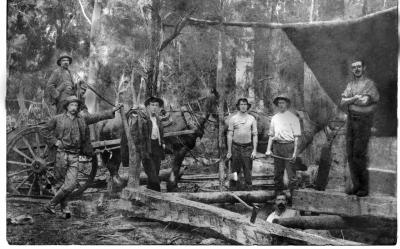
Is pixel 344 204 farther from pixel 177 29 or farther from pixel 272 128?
pixel 177 29

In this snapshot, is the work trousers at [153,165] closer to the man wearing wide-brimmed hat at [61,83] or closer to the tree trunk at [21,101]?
the man wearing wide-brimmed hat at [61,83]

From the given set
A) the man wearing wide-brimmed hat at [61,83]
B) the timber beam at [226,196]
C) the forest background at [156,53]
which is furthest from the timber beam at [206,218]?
the man wearing wide-brimmed hat at [61,83]

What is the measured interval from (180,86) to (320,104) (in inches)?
82.1

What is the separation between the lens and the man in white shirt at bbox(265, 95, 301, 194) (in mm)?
6867

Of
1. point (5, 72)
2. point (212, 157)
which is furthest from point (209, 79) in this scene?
point (5, 72)

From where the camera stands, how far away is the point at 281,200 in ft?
22.3

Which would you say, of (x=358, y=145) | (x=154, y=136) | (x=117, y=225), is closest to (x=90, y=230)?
(x=117, y=225)

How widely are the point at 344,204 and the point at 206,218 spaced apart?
193cm

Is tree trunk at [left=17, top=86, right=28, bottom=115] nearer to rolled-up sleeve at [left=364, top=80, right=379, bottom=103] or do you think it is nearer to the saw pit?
the saw pit

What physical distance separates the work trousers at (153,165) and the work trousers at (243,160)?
1.10 metres

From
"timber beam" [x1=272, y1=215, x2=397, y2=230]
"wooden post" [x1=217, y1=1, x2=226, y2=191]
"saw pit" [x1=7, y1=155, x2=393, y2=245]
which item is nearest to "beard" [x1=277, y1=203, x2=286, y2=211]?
"saw pit" [x1=7, y1=155, x2=393, y2=245]

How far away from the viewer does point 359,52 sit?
22.1 ft

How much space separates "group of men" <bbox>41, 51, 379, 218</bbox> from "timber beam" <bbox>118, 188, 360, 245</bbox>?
12.9 inches

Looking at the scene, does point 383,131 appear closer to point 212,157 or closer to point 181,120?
point 212,157
